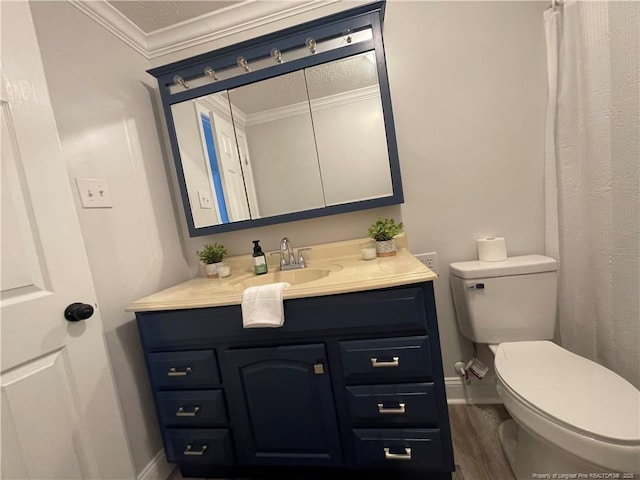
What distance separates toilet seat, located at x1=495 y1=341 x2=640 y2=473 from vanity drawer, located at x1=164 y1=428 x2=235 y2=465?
3.44 feet

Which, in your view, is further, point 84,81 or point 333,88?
point 333,88

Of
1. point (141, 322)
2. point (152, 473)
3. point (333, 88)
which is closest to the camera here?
point (141, 322)

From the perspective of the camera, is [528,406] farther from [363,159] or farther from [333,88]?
[333,88]

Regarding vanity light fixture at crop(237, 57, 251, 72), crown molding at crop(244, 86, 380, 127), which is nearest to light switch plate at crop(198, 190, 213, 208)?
crown molding at crop(244, 86, 380, 127)

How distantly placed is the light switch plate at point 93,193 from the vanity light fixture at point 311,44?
1089 millimetres

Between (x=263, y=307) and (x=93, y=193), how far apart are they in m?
0.85

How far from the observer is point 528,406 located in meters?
0.79

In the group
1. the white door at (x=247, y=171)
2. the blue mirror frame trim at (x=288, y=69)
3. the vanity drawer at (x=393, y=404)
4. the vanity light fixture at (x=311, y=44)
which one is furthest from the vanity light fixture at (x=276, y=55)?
the vanity drawer at (x=393, y=404)

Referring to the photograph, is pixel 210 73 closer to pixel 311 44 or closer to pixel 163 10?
pixel 163 10

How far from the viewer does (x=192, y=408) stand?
1037mm

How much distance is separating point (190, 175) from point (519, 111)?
164 centimetres

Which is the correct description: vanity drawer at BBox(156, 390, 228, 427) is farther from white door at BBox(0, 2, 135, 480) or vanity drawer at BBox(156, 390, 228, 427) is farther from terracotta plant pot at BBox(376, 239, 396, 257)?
terracotta plant pot at BBox(376, 239, 396, 257)

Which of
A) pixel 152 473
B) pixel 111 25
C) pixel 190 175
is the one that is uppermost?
pixel 111 25

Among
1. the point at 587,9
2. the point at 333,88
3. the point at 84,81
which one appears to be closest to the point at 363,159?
the point at 333,88
